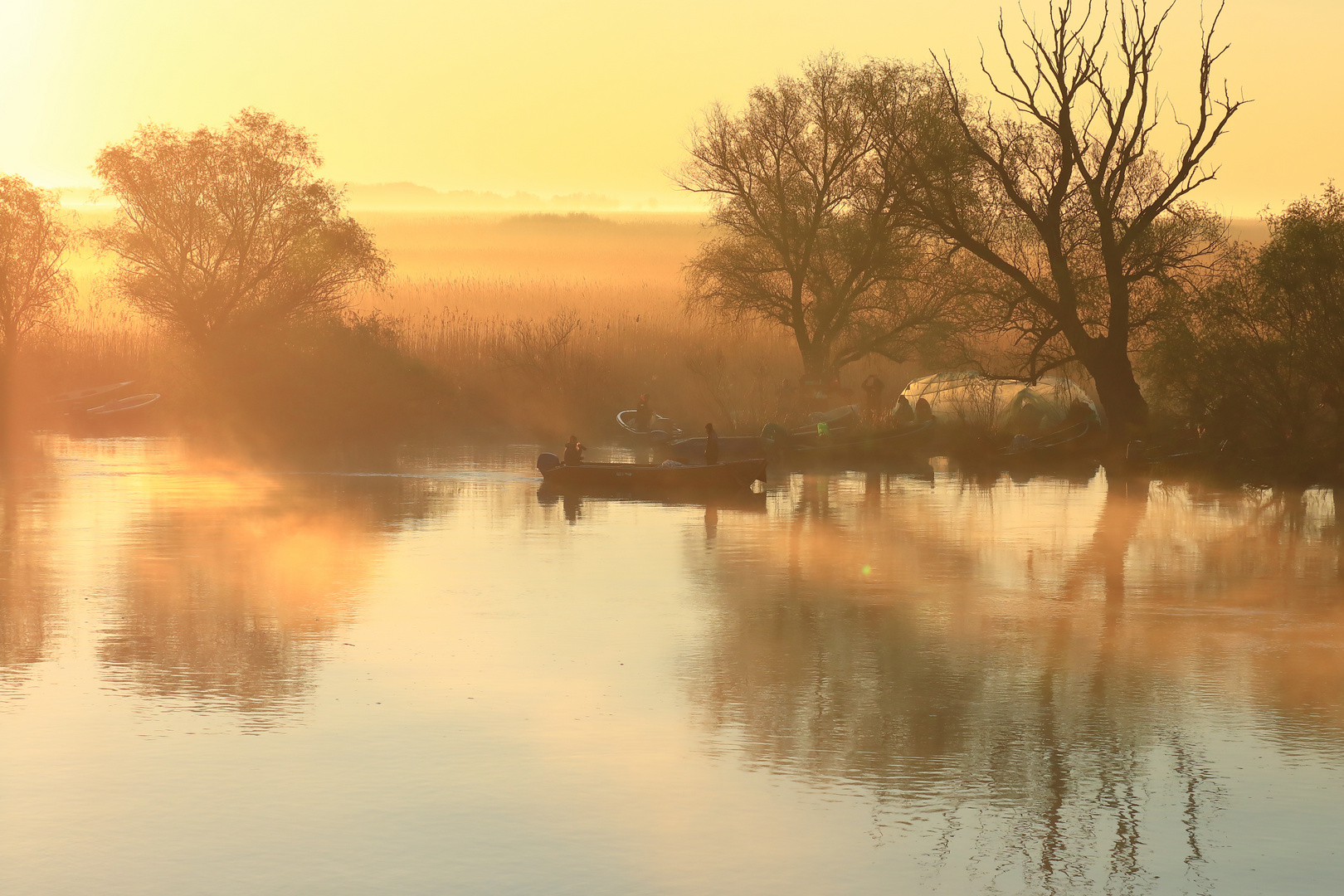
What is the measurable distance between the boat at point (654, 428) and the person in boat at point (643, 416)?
0.06 m

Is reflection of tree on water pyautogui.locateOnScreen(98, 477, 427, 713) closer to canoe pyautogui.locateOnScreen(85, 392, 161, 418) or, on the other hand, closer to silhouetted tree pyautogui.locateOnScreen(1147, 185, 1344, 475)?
silhouetted tree pyautogui.locateOnScreen(1147, 185, 1344, 475)

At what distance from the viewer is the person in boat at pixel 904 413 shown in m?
46.5

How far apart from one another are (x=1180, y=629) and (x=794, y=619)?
391cm

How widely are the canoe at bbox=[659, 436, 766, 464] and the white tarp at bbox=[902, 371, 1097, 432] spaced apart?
633 cm

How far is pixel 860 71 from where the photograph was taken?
54.2 meters

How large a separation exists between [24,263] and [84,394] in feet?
30.7

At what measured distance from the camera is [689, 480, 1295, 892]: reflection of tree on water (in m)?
8.99

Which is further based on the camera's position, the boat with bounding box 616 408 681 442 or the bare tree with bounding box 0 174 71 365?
the bare tree with bounding box 0 174 71 365

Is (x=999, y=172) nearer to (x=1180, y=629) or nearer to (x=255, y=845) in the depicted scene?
(x=1180, y=629)

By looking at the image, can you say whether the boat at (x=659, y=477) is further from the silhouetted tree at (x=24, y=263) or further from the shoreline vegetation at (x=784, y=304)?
the silhouetted tree at (x=24, y=263)

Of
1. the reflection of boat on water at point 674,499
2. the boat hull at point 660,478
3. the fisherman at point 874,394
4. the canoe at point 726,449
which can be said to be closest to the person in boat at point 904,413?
the fisherman at point 874,394

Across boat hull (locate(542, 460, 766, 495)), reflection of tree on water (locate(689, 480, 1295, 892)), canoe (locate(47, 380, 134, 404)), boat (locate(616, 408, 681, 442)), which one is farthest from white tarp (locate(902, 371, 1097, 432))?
canoe (locate(47, 380, 134, 404))

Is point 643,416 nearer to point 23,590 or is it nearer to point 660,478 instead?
point 660,478

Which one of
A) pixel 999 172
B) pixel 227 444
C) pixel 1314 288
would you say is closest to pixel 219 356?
pixel 227 444
